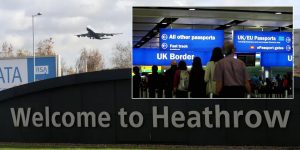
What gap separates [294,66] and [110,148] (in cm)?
500

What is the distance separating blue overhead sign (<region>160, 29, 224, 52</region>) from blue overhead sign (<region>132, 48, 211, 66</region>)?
10cm

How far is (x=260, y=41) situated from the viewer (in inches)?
442

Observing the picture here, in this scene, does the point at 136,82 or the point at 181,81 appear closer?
the point at 181,81

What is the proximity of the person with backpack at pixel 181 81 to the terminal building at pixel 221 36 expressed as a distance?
0.17 m

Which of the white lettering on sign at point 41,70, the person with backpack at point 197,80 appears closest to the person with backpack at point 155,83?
the person with backpack at point 197,80

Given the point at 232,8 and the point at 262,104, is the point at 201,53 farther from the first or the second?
the point at 262,104

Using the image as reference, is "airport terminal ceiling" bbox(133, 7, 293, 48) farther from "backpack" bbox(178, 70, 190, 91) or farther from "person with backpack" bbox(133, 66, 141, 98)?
"backpack" bbox(178, 70, 190, 91)

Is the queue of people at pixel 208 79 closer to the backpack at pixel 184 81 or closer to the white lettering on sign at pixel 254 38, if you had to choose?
the backpack at pixel 184 81

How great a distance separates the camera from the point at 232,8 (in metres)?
11.5

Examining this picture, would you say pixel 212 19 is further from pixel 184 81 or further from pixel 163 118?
pixel 163 118

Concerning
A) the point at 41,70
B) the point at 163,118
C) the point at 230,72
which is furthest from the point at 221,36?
the point at 41,70

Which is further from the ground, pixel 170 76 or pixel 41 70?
pixel 170 76

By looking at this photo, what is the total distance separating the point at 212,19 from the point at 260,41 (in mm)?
1189

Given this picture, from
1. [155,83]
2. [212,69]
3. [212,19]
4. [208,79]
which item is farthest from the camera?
[155,83]
